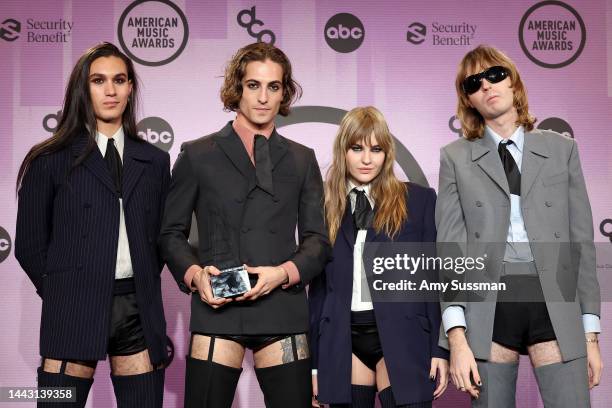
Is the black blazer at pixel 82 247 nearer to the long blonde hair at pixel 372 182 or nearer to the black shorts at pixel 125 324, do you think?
the black shorts at pixel 125 324

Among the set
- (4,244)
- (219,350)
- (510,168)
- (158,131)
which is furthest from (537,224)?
(4,244)

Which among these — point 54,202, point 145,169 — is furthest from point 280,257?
point 54,202

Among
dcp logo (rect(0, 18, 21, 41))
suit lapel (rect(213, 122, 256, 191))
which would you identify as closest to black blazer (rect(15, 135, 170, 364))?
suit lapel (rect(213, 122, 256, 191))

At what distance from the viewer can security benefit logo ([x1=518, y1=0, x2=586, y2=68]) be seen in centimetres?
495

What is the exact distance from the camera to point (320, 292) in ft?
11.6

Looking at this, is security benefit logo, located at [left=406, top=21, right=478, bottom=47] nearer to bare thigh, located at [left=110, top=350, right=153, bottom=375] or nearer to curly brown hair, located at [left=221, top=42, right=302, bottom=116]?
curly brown hair, located at [left=221, top=42, right=302, bottom=116]

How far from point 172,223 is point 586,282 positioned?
5.83 ft

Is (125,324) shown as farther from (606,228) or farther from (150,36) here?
(606,228)

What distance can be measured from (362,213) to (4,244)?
2.48 metres

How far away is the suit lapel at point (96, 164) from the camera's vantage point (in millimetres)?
3314

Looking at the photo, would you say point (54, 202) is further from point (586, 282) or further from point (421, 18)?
point (421, 18)

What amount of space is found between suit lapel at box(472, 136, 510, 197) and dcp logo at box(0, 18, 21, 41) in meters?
3.08

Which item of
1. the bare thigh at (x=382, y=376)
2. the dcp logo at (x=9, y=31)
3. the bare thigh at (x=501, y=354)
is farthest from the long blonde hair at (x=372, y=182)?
the dcp logo at (x=9, y=31)

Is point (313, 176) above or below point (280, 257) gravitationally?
above
